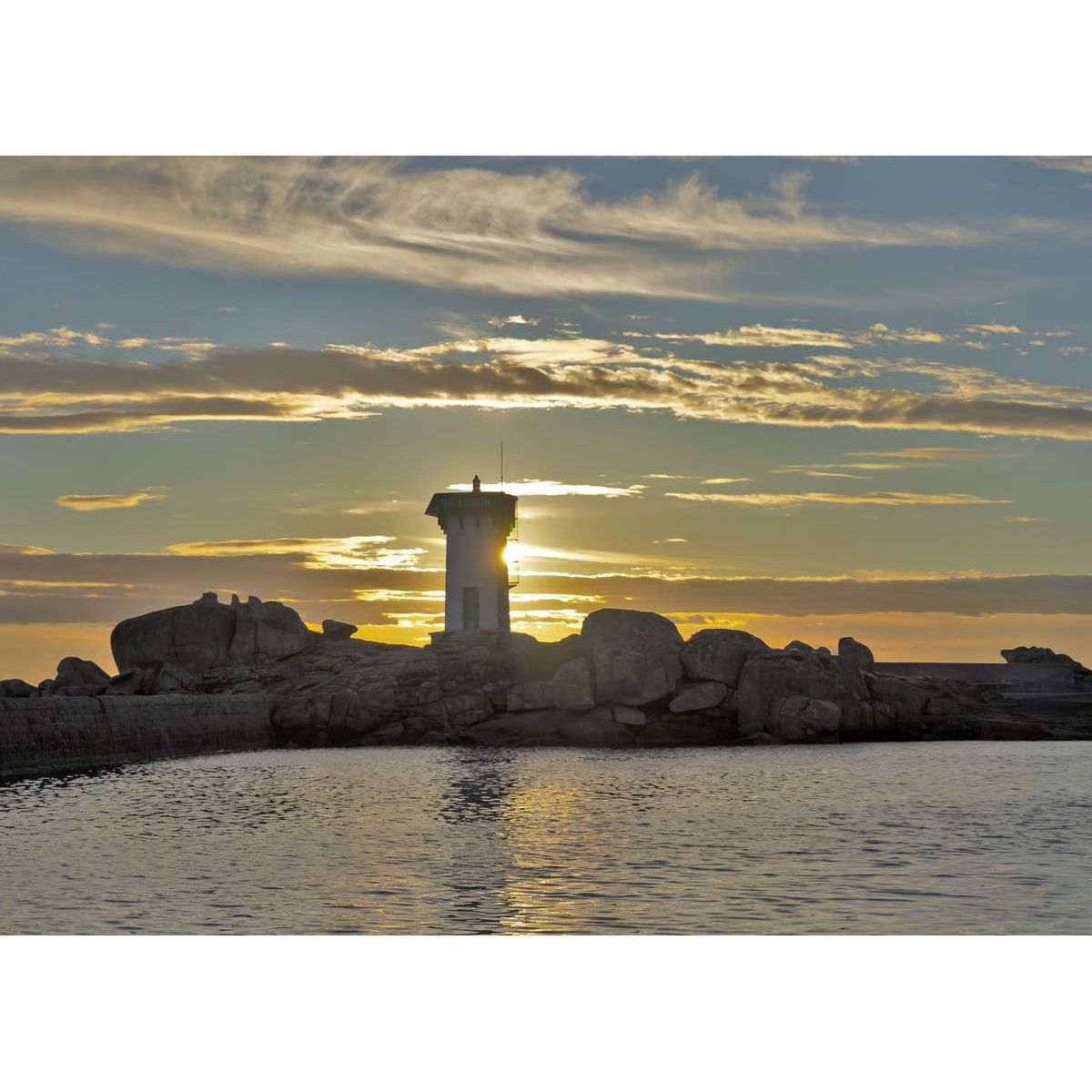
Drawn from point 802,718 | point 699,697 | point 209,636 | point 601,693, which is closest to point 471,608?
point 601,693

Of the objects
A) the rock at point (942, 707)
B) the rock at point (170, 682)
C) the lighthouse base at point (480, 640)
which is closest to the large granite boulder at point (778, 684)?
the rock at point (942, 707)

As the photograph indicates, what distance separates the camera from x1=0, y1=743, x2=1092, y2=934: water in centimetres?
1598

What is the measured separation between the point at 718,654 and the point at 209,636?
26634mm

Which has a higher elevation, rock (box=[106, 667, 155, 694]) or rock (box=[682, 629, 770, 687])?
rock (box=[682, 629, 770, 687])

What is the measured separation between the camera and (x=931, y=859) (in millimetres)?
20969

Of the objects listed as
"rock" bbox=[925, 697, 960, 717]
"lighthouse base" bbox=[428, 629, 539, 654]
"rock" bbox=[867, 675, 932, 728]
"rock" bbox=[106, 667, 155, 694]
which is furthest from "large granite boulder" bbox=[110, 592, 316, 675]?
"rock" bbox=[925, 697, 960, 717]

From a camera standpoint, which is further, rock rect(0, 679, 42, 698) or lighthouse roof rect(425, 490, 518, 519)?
lighthouse roof rect(425, 490, 518, 519)

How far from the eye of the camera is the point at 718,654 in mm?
54625

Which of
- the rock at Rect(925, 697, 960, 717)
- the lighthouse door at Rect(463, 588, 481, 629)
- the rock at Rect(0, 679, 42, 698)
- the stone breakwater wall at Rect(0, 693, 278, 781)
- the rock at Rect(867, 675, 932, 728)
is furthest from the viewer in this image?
the lighthouse door at Rect(463, 588, 481, 629)

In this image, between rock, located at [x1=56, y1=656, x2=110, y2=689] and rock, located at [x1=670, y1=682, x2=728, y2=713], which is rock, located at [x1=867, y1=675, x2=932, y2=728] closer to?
rock, located at [x1=670, y1=682, x2=728, y2=713]

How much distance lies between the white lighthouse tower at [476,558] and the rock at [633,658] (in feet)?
31.8

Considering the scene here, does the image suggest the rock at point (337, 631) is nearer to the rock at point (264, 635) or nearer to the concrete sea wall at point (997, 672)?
the rock at point (264, 635)

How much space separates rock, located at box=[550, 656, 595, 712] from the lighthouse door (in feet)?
32.4

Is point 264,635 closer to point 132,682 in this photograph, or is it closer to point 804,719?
point 132,682
